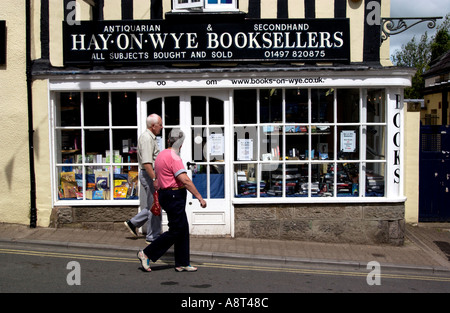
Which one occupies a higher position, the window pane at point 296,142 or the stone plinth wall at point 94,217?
the window pane at point 296,142

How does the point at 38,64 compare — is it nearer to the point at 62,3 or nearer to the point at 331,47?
the point at 62,3

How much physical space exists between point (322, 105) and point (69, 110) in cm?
462

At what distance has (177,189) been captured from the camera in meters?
6.54

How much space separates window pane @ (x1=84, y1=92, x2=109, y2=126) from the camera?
360 inches

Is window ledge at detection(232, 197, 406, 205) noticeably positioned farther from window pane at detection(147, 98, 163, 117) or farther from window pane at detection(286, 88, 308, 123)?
window pane at detection(147, 98, 163, 117)

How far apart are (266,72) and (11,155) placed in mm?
4795

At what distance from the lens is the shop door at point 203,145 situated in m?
9.01

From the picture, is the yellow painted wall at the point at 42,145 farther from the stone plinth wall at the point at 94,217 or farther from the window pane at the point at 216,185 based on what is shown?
the window pane at the point at 216,185

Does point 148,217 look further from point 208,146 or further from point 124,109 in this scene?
point 124,109

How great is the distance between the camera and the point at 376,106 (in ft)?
30.1

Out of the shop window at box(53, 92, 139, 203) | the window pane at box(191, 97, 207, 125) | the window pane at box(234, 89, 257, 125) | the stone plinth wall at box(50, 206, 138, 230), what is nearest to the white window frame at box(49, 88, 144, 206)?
the shop window at box(53, 92, 139, 203)

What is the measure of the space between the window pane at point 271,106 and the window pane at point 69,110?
131 inches

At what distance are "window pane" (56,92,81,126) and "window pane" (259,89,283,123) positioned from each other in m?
3.33

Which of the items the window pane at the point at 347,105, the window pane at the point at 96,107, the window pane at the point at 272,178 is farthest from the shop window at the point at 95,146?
the window pane at the point at 347,105
